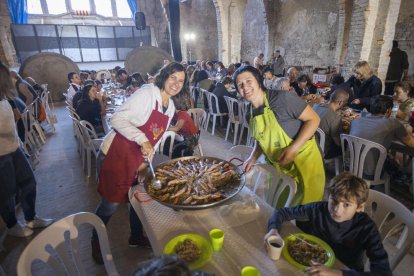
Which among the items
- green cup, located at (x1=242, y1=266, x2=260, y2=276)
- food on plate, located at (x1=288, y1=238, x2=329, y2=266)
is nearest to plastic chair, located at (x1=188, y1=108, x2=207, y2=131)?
food on plate, located at (x1=288, y1=238, x2=329, y2=266)

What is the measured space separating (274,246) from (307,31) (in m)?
13.1

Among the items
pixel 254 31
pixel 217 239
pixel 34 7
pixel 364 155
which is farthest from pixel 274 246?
pixel 34 7

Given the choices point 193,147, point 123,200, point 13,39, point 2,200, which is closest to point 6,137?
point 2,200

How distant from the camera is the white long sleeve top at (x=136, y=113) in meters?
1.98

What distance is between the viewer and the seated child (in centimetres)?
139

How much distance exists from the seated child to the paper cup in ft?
0.12

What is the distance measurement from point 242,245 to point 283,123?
1106 mm

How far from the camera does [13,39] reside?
12.6m

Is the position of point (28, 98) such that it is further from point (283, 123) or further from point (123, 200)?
point (283, 123)

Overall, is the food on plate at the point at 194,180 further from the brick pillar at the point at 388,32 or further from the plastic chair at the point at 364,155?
the brick pillar at the point at 388,32

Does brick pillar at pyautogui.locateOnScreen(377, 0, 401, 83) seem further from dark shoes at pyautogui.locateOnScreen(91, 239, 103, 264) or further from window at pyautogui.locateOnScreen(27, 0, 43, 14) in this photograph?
window at pyautogui.locateOnScreen(27, 0, 43, 14)

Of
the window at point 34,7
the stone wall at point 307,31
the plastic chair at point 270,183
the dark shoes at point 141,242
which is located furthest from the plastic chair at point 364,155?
the window at point 34,7

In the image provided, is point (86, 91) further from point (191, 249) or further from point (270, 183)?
point (191, 249)

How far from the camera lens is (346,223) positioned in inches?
59.6
